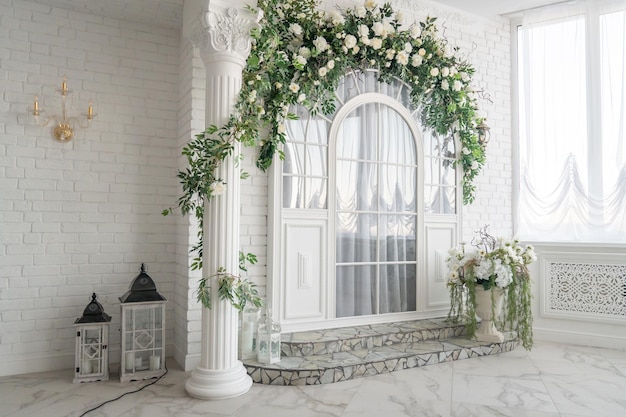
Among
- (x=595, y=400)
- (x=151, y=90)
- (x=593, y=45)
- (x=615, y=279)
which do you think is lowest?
(x=595, y=400)

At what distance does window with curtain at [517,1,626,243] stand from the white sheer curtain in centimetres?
157

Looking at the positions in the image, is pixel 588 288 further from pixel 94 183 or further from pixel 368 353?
pixel 94 183

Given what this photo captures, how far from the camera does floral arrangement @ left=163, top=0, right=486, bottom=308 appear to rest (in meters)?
3.30

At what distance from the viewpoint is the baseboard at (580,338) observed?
15.0 ft

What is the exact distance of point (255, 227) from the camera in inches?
157

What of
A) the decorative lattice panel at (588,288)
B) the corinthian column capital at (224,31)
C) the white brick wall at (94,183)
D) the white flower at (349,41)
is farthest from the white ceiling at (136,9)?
the decorative lattice panel at (588,288)

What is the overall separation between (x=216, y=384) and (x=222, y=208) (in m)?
1.22

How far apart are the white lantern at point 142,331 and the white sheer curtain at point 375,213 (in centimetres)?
162

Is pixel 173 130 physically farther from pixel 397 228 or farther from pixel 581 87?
pixel 581 87

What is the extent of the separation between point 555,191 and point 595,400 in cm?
251

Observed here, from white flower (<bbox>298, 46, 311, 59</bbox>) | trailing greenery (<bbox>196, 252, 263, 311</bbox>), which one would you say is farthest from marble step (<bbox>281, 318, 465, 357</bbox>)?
white flower (<bbox>298, 46, 311, 59</bbox>)

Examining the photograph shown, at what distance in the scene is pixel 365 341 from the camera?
402 cm

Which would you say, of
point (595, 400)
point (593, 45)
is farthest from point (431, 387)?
point (593, 45)

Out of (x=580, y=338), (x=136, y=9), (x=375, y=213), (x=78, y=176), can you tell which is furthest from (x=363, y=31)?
(x=580, y=338)
